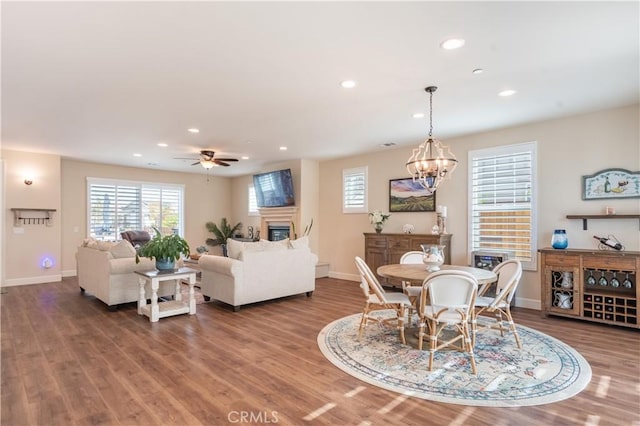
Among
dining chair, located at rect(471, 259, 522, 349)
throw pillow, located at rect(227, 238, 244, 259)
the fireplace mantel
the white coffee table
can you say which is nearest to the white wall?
dining chair, located at rect(471, 259, 522, 349)

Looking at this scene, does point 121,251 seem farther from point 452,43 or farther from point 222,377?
point 452,43

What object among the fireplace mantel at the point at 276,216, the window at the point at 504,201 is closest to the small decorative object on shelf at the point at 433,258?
the window at the point at 504,201

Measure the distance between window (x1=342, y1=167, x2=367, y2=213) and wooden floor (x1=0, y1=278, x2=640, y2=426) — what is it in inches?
135

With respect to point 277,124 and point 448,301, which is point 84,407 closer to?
point 448,301

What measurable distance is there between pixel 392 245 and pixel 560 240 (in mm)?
2711

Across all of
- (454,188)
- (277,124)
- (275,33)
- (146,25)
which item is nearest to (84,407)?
(146,25)

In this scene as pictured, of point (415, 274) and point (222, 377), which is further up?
point (415, 274)

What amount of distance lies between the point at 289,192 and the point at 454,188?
3874 mm

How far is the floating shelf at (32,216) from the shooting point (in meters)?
7.16

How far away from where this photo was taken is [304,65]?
130 inches

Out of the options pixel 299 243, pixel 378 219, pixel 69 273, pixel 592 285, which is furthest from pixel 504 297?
pixel 69 273

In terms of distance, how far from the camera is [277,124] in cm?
535

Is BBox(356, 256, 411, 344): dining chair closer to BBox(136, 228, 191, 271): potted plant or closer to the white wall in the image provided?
BBox(136, 228, 191, 271): potted plant

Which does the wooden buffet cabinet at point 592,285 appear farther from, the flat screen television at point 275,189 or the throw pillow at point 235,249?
the flat screen television at point 275,189
